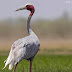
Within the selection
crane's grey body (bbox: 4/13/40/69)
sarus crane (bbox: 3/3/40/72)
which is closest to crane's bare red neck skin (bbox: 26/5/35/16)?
sarus crane (bbox: 3/3/40/72)

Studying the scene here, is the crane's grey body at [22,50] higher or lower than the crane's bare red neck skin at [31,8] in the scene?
lower

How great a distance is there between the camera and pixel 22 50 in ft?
32.1

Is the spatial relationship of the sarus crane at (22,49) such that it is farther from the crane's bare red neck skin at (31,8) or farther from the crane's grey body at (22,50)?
the crane's bare red neck skin at (31,8)

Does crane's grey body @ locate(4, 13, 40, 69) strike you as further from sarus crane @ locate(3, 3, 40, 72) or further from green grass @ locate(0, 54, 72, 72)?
green grass @ locate(0, 54, 72, 72)

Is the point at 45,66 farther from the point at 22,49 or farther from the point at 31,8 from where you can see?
the point at 22,49

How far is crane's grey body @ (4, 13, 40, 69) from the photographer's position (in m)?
9.76

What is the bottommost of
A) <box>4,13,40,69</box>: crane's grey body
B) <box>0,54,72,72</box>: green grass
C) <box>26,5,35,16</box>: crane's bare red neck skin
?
<box>0,54,72,72</box>: green grass

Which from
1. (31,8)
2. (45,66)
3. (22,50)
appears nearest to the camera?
(22,50)

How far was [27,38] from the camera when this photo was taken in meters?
10.0

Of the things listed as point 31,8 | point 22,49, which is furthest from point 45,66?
point 22,49

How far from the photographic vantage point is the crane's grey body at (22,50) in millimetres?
9758

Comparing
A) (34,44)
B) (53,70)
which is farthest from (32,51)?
(53,70)

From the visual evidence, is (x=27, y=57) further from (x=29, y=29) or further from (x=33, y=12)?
(x=33, y=12)

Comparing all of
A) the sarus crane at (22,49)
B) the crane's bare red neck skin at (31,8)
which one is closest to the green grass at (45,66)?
the sarus crane at (22,49)
